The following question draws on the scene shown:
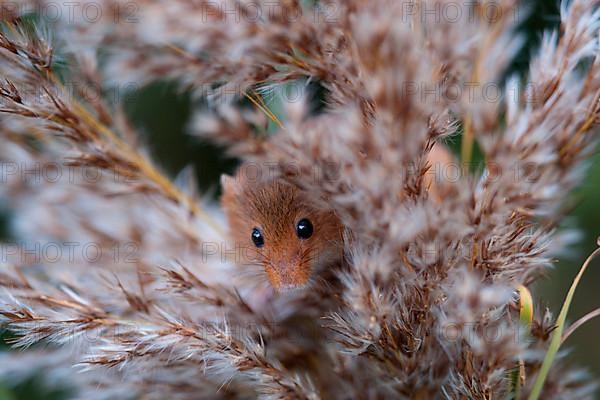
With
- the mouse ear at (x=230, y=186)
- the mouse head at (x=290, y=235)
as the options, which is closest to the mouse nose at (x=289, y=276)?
the mouse head at (x=290, y=235)

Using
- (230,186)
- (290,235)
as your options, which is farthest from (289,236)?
(230,186)

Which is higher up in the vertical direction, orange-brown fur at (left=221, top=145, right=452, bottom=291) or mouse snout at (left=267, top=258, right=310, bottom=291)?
orange-brown fur at (left=221, top=145, right=452, bottom=291)

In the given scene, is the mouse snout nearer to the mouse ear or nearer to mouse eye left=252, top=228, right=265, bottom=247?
mouse eye left=252, top=228, right=265, bottom=247

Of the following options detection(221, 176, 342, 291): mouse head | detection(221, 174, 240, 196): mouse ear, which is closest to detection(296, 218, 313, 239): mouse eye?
detection(221, 176, 342, 291): mouse head

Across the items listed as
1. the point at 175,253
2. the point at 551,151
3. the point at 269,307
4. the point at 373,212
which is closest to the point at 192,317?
the point at 269,307

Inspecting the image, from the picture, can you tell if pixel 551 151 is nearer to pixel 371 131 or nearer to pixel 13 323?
pixel 371 131

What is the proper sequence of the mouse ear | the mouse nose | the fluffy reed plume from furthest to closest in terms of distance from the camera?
the mouse ear < the mouse nose < the fluffy reed plume
